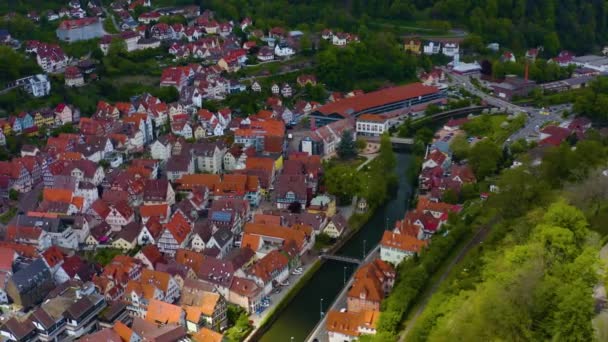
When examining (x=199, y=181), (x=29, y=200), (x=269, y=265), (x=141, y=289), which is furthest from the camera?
(x=199, y=181)

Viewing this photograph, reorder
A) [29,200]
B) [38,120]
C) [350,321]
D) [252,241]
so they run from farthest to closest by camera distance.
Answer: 1. [38,120]
2. [29,200]
3. [252,241]
4. [350,321]

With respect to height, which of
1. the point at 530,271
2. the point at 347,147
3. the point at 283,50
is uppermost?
the point at 530,271

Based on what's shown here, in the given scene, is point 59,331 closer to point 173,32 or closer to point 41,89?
point 41,89

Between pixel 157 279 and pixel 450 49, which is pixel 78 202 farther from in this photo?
pixel 450 49

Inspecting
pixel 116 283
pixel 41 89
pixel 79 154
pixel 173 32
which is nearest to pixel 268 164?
pixel 79 154

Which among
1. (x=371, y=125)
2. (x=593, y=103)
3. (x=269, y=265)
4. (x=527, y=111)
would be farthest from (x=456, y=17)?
(x=269, y=265)

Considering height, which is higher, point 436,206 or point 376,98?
point 436,206

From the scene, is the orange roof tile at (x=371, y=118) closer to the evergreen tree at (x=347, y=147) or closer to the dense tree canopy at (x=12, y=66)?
the evergreen tree at (x=347, y=147)
